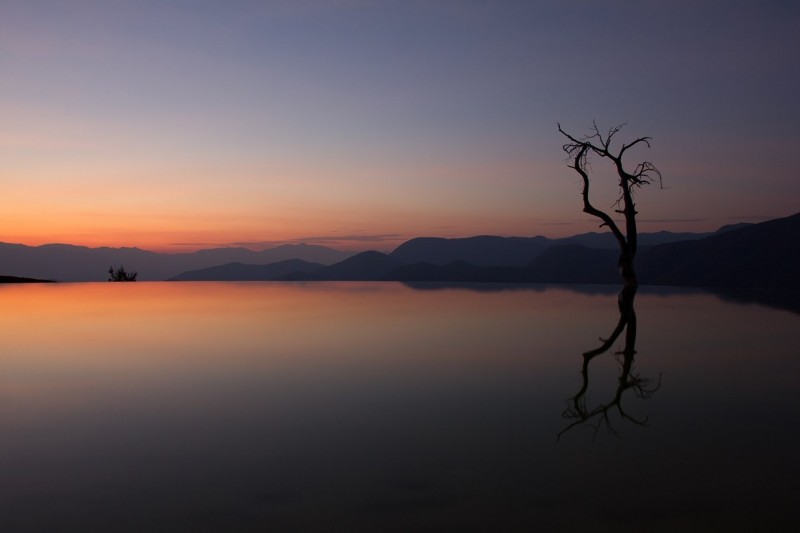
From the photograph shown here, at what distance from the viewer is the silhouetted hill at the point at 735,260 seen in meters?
53.1

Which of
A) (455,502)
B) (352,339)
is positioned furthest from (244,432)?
(352,339)

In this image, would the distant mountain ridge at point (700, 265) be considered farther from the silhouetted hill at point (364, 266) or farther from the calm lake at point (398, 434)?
the silhouetted hill at point (364, 266)

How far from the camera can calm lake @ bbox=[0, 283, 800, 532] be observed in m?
3.63

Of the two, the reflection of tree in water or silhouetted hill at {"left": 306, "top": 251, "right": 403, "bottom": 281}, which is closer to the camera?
the reflection of tree in water

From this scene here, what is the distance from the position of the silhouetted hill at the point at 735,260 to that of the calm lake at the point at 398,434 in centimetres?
4144

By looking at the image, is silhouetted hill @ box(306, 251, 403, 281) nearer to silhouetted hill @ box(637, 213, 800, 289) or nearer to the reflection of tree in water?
silhouetted hill @ box(637, 213, 800, 289)

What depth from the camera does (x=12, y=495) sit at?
3.89m

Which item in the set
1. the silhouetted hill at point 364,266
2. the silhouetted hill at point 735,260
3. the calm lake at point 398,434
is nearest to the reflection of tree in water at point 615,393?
the calm lake at point 398,434

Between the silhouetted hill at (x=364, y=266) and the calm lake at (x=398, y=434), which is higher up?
the silhouetted hill at (x=364, y=266)

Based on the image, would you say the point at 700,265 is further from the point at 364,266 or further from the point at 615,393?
the point at 364,266

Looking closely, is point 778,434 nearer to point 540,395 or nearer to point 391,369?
point 540,395

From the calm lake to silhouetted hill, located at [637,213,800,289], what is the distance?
136 feet

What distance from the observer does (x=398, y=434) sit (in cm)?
A: 527

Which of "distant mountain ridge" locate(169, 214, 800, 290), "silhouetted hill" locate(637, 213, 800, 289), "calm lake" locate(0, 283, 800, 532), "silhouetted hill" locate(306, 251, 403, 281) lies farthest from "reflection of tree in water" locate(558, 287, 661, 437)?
"silhouetted hill" locate(306, 251, 403, 281)
